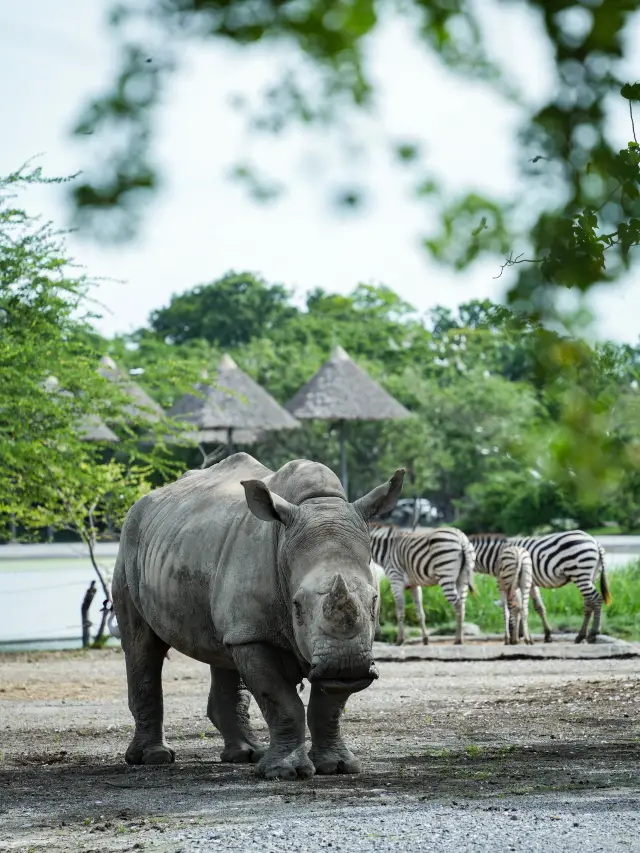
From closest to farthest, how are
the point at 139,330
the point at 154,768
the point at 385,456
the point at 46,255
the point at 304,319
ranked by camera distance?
the point at 154,768
the point at 46,255
the point at 385,456
the point at 304,319
the point at 139,330

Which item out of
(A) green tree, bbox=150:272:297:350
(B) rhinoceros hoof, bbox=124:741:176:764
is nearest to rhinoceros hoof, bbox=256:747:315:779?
(B) rhinoceros hoof, bbox=124:741:176:764

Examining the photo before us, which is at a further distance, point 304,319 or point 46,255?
point 304,319

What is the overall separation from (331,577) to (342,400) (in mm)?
24893

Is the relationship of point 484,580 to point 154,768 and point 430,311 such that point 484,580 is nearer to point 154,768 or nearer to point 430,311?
point 154,768

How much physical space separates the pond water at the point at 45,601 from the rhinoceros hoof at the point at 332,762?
10.4 meters

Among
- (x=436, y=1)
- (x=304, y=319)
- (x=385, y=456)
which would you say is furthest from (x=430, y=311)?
(x=436, y=1)

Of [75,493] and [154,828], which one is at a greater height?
[75,493]

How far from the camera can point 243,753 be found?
7.55 metres

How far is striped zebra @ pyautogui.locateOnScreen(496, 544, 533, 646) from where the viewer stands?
15688mm

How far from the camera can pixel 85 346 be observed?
51.7ft

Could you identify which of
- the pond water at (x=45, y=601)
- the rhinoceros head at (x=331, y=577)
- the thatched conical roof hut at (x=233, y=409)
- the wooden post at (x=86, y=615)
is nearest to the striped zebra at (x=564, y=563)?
the wooden post at (x=86, y=615)

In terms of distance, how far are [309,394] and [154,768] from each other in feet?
78.2

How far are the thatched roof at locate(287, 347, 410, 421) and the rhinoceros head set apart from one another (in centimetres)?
2359

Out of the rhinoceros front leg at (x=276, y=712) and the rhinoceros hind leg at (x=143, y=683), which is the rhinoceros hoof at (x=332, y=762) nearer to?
the rhinoceros front leg at (x=276, y=712)
